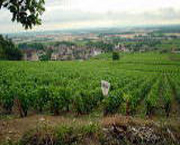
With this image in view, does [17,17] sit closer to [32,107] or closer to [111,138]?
[111,138]

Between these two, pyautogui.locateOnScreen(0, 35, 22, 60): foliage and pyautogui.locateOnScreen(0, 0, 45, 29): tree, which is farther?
pyautogui.locateOnScreen(0, 35, 22, 60): foliage

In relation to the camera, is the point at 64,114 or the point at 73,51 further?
the point at 73,51

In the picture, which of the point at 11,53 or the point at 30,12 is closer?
the point at 30,12

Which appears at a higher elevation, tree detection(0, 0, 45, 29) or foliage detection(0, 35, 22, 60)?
tree detection(0, 0, 45, 29)

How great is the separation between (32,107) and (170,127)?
977cm

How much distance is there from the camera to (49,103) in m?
16.0

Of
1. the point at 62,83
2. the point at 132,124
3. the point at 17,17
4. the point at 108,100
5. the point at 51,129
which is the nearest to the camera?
the point at 17,17

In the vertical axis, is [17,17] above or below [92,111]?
above

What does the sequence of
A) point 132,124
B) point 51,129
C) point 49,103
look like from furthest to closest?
point 49,103 → point 132,124 → point 51,129

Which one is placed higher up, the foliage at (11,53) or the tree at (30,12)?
Result: the tree at (30,12)

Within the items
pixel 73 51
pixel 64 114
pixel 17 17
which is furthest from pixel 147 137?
pixel 73 51

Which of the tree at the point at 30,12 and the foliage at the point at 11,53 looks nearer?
the tree at the point at 30,12

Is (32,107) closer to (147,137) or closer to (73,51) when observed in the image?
(147,137)

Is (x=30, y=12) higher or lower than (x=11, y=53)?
higher
